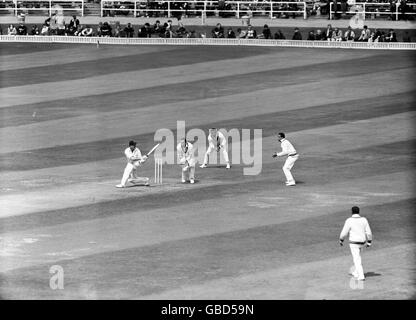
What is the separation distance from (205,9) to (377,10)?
29.0ft

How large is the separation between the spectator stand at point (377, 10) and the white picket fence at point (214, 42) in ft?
6.06

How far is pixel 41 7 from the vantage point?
58.2 meters

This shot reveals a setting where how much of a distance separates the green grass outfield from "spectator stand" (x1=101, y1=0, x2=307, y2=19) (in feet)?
14.0

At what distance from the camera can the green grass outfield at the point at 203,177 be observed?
2222cm

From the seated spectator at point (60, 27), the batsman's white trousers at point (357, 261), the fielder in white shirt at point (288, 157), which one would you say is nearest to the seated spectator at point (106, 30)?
the seated spectator at point (60, 27)

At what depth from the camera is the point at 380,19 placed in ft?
171

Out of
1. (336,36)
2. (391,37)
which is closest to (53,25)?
(336,36)

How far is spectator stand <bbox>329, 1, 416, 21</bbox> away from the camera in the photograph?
168 ft

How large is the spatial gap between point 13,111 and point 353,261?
839 inches

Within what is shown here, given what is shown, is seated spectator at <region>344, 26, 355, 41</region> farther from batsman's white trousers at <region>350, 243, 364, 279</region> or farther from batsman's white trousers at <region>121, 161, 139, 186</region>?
batsman's white trousers at <region>350, 243, 364, 279</region>

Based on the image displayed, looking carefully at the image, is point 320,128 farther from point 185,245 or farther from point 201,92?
point 185,245

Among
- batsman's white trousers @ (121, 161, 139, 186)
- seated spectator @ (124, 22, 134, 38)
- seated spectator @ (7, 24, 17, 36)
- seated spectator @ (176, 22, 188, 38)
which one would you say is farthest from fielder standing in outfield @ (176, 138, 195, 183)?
seated spectator @ (7, 24, 17, 36)

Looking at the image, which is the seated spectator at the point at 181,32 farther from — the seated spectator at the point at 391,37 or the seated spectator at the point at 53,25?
the seated spectator at the point at 391,37

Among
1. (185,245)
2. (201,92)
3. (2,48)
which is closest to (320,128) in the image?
(201,92)
